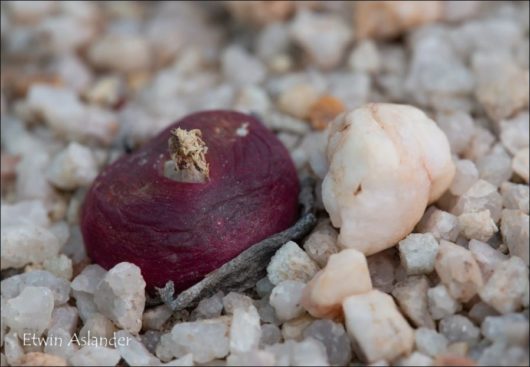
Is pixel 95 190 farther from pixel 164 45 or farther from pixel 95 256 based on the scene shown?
pixel 164 45

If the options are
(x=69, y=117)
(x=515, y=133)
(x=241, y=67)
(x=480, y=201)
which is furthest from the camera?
(x=241, y=67)

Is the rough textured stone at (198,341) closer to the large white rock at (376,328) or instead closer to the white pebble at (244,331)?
the white pebble at (244,331)

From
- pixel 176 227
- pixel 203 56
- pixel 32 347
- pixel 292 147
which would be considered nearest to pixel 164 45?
pixel 203 56

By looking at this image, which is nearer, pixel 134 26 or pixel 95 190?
pixel 95 190

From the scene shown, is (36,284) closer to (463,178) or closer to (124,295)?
(124,295)

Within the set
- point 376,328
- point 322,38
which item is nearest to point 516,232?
point 376,328

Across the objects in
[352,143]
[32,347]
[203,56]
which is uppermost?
[352,143]
